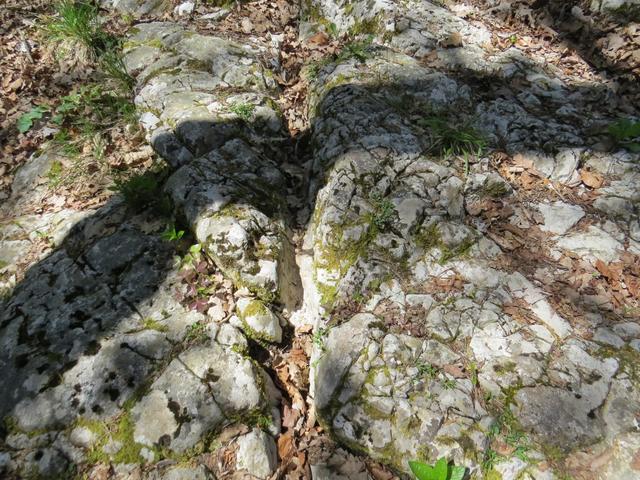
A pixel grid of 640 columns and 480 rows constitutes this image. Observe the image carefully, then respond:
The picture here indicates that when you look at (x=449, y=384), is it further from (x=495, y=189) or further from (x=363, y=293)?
(x=495, y=189)

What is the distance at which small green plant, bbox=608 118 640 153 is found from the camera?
4.77m

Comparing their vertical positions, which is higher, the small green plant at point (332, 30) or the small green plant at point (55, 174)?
the small green plant at point (332, 30)

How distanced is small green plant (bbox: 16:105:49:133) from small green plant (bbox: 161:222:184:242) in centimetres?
335

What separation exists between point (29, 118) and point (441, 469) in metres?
7.05

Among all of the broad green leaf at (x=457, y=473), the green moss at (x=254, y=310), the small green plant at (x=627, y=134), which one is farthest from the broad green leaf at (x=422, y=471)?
the small green plant at (x=627, y=134)

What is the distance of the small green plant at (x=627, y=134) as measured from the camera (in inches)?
188

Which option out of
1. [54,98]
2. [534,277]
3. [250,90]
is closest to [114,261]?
[250,90]

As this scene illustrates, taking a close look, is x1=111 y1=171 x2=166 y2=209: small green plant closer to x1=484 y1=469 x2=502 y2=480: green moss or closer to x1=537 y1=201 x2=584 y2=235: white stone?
x1=484 y1=469 x2=502 y2=480: green moss

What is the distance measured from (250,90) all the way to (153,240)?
2935 mm

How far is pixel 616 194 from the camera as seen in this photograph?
4492 mm

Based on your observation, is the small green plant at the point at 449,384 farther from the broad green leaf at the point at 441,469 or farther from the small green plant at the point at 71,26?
the small green plant at the point at 71,26

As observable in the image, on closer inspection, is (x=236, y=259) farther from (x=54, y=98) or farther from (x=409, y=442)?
(x=54, y=98)

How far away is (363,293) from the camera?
394 cm

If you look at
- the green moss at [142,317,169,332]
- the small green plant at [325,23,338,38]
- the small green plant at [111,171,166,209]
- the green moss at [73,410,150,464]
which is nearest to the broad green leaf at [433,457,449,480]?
the green moss at [73,410,150,464]
